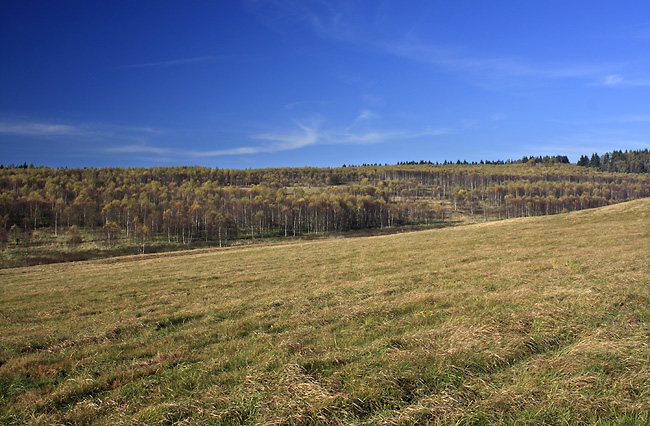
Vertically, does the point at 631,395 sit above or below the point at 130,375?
above

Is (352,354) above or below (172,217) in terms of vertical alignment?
above

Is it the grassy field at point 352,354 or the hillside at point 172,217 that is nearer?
the grassy field at point 352,354

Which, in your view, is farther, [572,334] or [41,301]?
[41,301]

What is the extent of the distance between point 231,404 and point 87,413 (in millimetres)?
2337

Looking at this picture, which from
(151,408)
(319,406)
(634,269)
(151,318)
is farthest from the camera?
(634,269)

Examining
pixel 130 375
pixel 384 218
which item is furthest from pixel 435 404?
pixel 384 218

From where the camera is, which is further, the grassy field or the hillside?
the hillside

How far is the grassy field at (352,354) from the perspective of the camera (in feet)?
15.2

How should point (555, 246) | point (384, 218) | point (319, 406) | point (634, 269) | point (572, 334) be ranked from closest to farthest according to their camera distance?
1. point (319, 406)
2. point (572, 334)
3. point (634, 269)
4. point (555, 246)
5. point (384, 218)

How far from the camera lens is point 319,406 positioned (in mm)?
4586

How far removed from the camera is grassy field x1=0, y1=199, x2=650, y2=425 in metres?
4.62

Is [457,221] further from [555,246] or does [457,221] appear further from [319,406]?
[319,406]

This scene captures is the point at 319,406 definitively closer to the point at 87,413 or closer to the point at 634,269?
the point at 87,413

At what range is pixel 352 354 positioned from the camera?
6.53 meters
